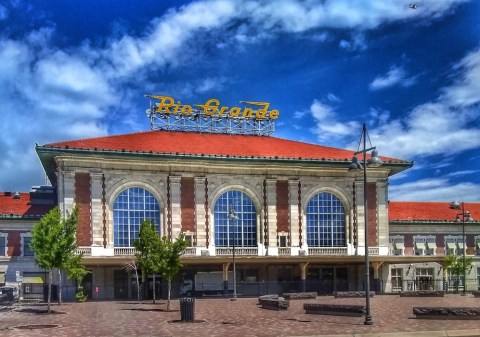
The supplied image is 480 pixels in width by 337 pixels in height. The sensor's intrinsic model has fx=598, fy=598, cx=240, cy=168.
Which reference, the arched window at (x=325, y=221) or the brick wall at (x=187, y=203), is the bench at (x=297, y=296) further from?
the brick wall at (x=187, y=203)

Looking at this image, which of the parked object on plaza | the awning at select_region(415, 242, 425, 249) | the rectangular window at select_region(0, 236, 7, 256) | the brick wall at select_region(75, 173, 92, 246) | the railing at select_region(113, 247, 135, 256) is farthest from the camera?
the awning at select_region(415, 242, 425, 249)

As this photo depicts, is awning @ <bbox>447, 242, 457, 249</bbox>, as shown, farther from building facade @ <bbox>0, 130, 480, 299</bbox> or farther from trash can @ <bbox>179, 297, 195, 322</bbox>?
trash can @ <bbox>179, 297, 195, 322</bbox>

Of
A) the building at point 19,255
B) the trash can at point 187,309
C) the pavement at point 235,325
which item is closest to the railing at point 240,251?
the building at point 19,255

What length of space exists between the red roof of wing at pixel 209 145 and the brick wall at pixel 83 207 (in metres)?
2.88

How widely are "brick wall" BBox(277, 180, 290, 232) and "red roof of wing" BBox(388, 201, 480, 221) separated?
15.7 metres

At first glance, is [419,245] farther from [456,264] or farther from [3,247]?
[3,247]

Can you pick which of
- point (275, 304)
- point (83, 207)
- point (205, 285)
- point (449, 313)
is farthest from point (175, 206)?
point (449, 313)

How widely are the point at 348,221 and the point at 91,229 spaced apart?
24.3m

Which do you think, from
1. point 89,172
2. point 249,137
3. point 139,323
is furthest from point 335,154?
point 139,323

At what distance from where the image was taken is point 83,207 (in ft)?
169

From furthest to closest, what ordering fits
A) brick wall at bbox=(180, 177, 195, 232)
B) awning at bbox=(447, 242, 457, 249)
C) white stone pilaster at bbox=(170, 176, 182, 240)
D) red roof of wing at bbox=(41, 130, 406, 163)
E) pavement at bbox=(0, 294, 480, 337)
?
awning at bbox=(447, 242, 457, 249) → red roof of wing at bbox=(41, 130, 406, 163) → brick wall at bbox=(180, 177, 195, 232) → white stone pilaster at bbox=(170, 176, 182, 240) → pavement at bbox=(0, 294, 480, 337)

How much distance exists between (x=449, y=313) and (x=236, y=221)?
31071 millimetres

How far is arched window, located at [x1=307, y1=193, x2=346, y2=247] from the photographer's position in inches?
2264

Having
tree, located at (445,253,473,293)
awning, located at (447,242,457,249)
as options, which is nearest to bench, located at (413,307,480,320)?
tree, located at (445,253,473,293)
